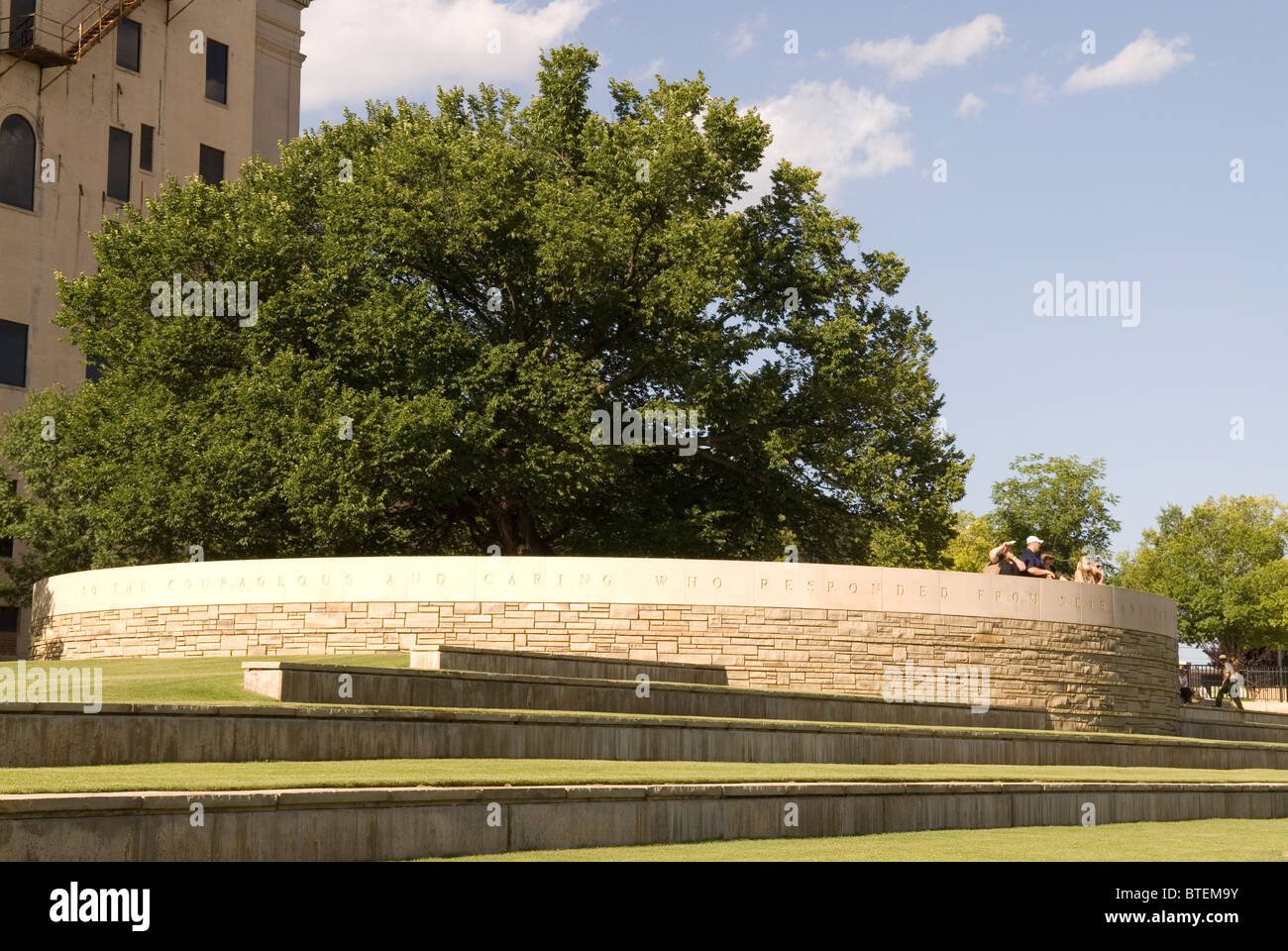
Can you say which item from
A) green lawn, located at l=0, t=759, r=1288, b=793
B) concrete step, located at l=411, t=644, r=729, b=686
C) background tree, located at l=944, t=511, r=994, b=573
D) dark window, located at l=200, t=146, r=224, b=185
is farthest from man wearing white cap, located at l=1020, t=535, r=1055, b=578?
background tree, located at l=944, t=511, r=994, b=573

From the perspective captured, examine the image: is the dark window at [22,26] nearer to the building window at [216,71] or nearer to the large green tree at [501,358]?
the building window at [216,71]

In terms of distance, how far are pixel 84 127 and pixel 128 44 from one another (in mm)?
3984

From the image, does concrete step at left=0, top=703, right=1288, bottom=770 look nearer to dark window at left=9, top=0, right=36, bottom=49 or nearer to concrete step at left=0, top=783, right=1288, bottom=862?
concrete step at left=0, top=783, right=1288, bottom=862

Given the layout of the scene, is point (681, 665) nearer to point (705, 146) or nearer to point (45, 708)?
point (45, 708)

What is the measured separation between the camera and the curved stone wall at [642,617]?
2238 centimetres

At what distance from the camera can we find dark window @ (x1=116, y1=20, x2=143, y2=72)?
49.1 meters

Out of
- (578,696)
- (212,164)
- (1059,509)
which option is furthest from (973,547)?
(578,696)

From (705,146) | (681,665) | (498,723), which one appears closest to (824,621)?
(681,665)

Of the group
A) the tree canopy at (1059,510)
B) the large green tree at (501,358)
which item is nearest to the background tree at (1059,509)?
the tree canopy at (1059,510)

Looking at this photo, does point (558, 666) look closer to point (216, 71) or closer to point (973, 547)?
point (216, 71)

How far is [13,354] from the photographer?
→ 45.0 meters

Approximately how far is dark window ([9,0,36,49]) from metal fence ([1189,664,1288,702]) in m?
46.2

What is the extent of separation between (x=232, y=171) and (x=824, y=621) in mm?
36505

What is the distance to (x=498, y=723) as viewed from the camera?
13.2m
